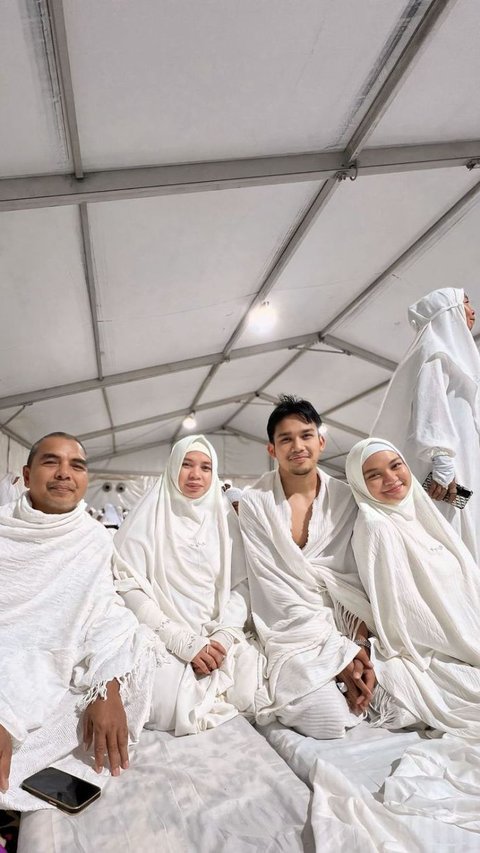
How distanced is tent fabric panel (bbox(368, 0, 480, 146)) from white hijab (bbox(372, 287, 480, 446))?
53.9 inches

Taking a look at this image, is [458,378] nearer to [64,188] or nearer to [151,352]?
[64,188]

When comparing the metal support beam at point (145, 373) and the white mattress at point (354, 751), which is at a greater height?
the metal support beam at point (145, 373)

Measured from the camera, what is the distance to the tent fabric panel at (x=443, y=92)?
262cm

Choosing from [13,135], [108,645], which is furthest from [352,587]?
[13,135]

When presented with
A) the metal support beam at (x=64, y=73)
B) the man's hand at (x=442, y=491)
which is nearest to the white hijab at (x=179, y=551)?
the man's hand at (x=442, y=491)

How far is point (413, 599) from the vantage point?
71.8 inches

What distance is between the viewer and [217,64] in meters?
2.49

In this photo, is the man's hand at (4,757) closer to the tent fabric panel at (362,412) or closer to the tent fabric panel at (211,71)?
the tent fabric panel at (211,71)

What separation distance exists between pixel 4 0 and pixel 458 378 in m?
2.61

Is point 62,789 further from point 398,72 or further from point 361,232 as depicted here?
point 361,232

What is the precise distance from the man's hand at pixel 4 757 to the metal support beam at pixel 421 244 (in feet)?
16.1

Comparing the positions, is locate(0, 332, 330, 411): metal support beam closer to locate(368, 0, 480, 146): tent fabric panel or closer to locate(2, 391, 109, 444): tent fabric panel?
locate(2, 391, 109, 444): tent fabric panel

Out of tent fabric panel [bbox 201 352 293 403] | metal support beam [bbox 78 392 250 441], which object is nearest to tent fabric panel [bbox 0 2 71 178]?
tent fabric panel [bbox 201 352 293 403]

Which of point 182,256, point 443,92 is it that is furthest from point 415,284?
point 182,256
